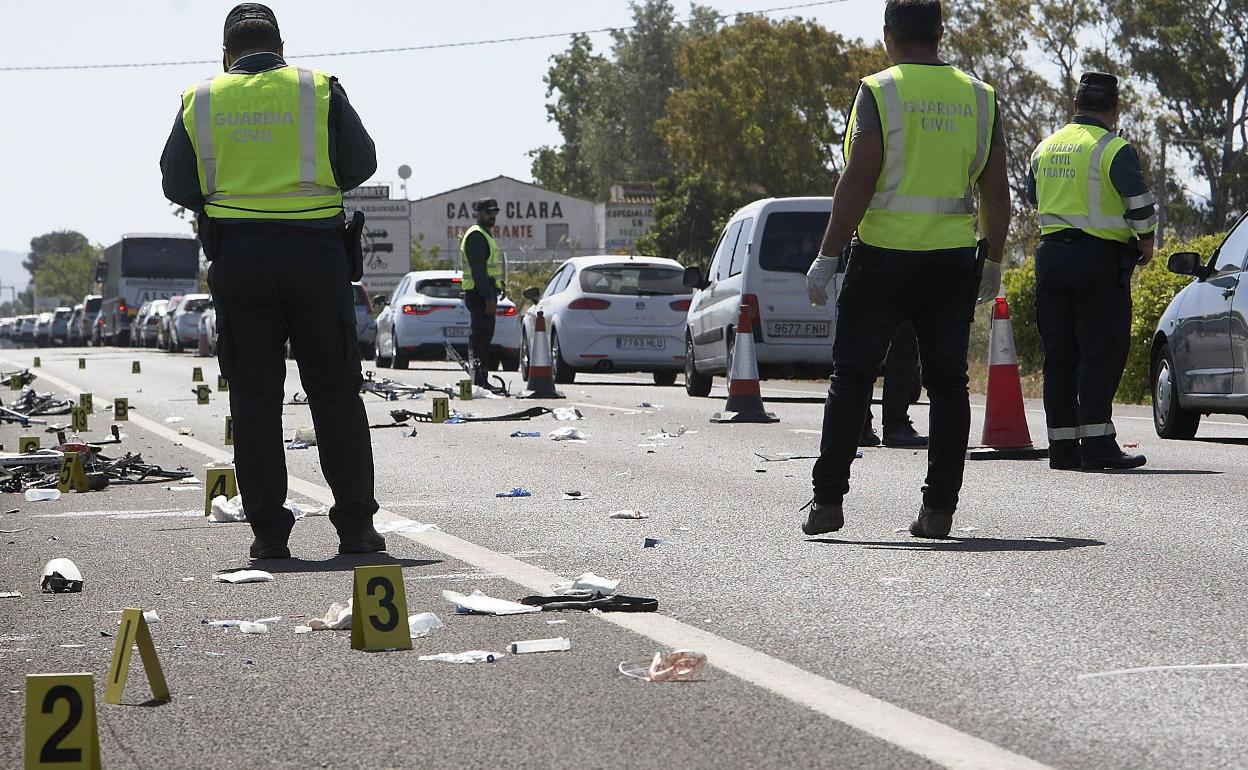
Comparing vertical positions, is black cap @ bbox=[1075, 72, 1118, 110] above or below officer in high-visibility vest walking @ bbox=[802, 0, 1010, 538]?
above

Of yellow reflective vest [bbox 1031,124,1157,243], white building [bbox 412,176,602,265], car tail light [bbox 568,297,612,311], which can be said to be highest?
white building [bbox 412,176,602,265]

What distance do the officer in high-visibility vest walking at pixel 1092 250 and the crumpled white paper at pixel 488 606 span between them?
5200 millimetres

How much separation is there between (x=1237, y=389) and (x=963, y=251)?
199 inches

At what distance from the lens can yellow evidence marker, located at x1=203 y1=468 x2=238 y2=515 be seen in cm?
902

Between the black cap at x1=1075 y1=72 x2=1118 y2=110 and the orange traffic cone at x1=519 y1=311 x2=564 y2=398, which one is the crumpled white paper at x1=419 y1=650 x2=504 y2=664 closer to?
the black cap at x1=1075 y1=72 x2=1118 y2=110

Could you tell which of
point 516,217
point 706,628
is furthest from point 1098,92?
point 516,217

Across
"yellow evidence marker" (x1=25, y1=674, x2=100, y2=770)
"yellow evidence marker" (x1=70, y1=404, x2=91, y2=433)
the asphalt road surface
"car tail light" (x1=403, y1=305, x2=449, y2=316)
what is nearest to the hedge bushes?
"yellow evidence marker" (x1=70, y1=404, x2=91, y2=433)


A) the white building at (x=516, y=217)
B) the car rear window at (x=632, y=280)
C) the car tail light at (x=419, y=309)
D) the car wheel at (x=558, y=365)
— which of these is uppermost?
the white building at (x=516, y=217)

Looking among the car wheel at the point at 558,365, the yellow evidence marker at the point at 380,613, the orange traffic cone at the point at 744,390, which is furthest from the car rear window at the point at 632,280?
the yellow evidence marker at the point at 380,613

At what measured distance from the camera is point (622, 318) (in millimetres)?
23000

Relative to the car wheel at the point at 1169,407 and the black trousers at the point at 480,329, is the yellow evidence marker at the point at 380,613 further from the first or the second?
the black trousers at the point at 480,329

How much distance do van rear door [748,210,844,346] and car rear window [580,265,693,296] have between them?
16.1ft

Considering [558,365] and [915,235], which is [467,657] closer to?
[915,235]

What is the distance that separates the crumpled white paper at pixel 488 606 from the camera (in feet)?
19.5
